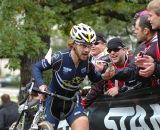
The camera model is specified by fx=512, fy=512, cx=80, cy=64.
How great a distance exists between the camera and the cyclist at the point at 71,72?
7562mm

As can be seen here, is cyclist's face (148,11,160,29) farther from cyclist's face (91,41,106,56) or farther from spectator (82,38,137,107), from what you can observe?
cyclist's face (91,41,106,56)

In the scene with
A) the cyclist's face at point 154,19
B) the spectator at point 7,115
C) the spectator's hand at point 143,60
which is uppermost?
the cyclist's face at point 154,19

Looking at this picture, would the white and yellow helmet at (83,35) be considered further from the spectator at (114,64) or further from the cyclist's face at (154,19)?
the cyclist's face at (154,19)

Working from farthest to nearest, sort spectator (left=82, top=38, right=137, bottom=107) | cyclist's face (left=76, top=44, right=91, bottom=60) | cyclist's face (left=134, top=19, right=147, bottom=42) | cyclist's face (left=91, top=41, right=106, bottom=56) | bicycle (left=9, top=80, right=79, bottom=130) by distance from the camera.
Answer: cyclist's face (left=91, top=41, right=106, bottom=56), spectator (left=82, top=38, right=137, bottom=107), cyclist's face (left=76, top=44, right=91, bottom=60), bicycle (left=9, top=80, right=79, bottom=130), cyclist's face (left=134, top=19, right=147, bottom=42)

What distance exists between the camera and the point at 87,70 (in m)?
7.88

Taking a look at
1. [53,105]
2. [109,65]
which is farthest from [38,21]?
[109,65]

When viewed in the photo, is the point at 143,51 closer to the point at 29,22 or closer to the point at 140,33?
the point at 140,33

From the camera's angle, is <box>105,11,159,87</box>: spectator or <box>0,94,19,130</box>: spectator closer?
<box>105,11,159,87</box>: spectator

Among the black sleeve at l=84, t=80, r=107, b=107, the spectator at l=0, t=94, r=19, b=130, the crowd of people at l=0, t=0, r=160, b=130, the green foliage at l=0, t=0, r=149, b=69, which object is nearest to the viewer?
the crowd of people at l=0, t=0, r=160, b=130

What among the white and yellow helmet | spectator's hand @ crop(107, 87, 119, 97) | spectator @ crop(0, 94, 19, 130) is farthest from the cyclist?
spectator @ crop(0, 94, 19, 130)

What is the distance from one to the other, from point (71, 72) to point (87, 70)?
28 centimetres

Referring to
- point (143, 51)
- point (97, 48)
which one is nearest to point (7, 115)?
point (97, 48)

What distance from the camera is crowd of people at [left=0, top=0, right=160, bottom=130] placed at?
7000 millimetres

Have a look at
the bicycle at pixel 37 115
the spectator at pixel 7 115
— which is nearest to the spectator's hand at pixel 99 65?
the bicycle at pixel 37 115
